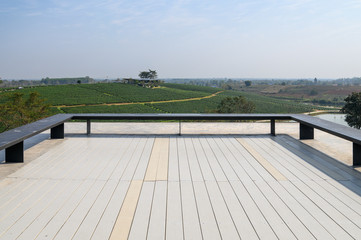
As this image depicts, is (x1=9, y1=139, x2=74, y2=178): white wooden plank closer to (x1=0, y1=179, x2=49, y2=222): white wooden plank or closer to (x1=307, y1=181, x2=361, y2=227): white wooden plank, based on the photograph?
(x1=0, y1=179, x2=49, y2=222): white wooden plank

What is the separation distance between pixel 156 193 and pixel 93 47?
128ft

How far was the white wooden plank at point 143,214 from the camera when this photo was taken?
2.07 m

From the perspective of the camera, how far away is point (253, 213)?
243cm

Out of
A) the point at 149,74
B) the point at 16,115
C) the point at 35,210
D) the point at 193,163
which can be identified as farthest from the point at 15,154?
the point at 149,74

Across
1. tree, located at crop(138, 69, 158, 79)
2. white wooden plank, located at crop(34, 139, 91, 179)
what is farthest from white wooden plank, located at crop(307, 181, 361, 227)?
tree, located at crop(138, 69, 158, 79)

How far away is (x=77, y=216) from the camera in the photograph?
2.36 meters

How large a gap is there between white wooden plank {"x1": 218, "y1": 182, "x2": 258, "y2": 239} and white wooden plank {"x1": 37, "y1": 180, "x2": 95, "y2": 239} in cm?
133

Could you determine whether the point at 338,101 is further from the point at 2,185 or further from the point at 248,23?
the point at 2,185

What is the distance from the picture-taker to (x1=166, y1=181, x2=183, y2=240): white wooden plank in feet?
6.75

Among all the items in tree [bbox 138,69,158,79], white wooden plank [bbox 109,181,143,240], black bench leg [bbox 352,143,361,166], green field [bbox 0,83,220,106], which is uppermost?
tree [bbox 138,69,158,79]

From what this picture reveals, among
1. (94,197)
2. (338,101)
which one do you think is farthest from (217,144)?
Result: (338,101)

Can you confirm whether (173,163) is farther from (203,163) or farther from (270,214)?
(270,214)

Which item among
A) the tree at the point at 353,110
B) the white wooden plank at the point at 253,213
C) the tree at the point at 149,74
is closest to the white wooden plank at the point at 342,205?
the white wooden plank at the point at 253,213

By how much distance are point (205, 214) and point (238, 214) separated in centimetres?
27
